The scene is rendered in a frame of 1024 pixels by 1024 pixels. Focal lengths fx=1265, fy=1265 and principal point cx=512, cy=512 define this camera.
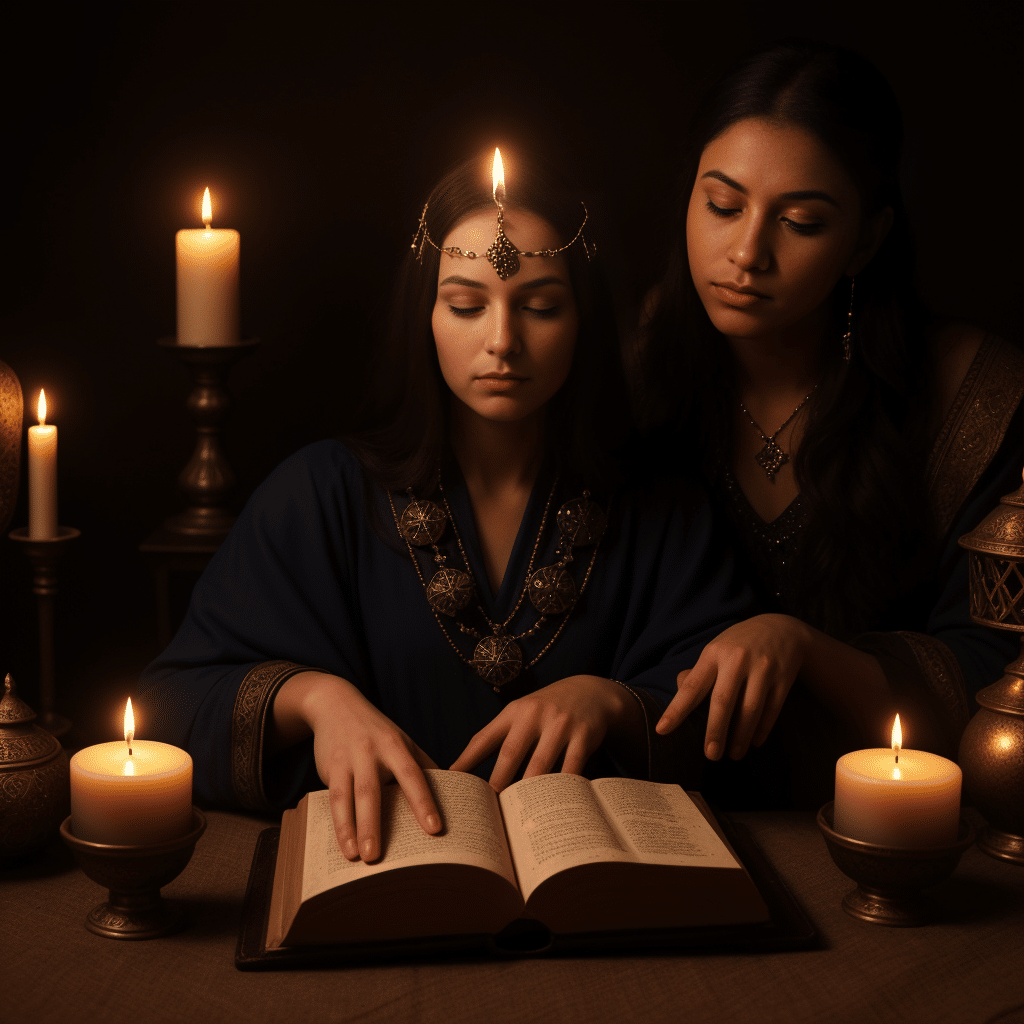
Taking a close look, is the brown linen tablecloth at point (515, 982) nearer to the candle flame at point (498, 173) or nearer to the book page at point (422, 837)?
the book page at point (422, 837)

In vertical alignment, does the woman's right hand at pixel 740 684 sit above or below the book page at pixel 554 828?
above

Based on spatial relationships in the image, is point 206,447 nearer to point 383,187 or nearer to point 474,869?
point 383,187

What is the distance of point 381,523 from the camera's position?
6.23 feet

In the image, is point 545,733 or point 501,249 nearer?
point 545,733

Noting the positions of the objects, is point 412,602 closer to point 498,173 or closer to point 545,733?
point 545,733

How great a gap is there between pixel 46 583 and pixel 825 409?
139 cm

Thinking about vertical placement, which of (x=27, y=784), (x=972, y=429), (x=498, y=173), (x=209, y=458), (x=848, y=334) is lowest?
(x=27, y=784)

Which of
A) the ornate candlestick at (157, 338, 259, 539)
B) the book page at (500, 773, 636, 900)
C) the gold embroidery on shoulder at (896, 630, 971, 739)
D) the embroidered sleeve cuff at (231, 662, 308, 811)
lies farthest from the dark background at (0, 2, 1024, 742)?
the book page at (500, 773, 636, 900)

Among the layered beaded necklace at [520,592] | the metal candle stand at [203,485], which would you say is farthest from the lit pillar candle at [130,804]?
the metal candle stand at [203,485]

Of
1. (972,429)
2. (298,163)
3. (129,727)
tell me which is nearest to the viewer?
(129,727)

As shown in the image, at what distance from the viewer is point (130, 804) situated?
49.1 inches

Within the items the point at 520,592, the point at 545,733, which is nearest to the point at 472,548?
the point at 520,592

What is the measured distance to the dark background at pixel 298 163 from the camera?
95.7 inches

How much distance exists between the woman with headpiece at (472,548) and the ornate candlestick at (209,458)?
1.29ft
